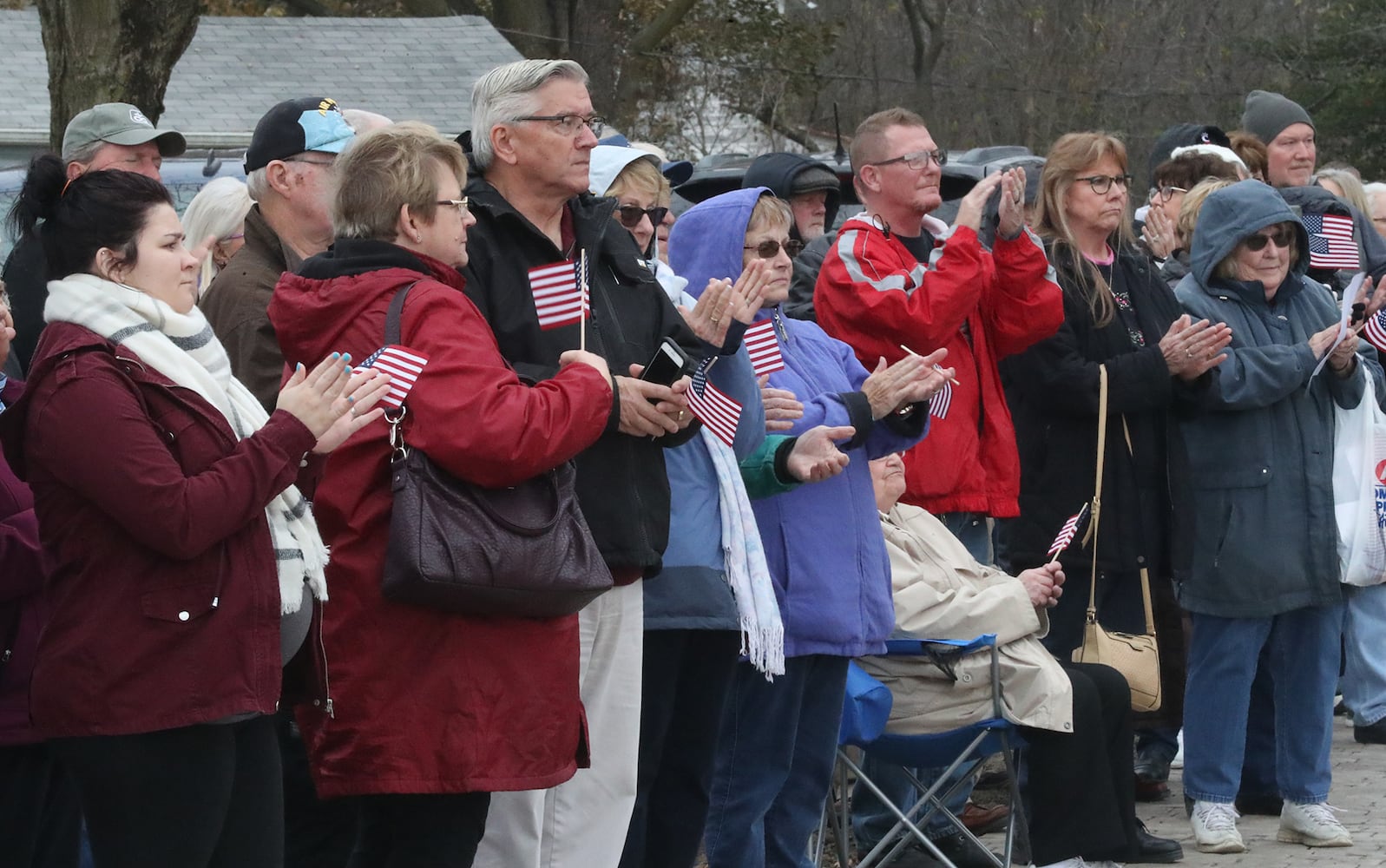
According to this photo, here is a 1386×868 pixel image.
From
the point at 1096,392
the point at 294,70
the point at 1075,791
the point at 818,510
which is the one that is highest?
the point at 818,510

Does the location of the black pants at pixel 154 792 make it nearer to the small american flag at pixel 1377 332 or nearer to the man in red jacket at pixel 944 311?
→ the man in red jacket at pixel 944 311

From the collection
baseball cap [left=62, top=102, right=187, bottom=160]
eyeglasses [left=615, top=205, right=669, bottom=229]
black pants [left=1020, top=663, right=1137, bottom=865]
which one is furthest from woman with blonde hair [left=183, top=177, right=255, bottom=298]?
black pants [left=1020, top=663, right=1137, bottom=865]

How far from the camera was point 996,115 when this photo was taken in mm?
30656

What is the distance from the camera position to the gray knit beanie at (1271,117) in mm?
8789

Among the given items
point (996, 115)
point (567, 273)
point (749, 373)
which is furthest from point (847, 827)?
point (996, 115)

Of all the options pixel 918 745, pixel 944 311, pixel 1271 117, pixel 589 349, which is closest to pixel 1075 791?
pixel 918 745

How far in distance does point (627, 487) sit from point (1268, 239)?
340cm

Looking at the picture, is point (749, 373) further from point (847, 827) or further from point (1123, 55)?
point (1123, 55)

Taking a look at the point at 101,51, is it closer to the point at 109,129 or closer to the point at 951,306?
the point at 109,129

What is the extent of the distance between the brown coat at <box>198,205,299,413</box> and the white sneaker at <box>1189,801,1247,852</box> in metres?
3.52

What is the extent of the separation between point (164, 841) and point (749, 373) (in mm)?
1848

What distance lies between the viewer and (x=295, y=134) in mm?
4676

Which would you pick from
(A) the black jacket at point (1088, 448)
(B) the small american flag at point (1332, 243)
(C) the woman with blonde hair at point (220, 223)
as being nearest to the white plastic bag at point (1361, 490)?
(A) the black jacket at point (1088, 448)

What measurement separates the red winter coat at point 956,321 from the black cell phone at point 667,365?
75.1 inches
